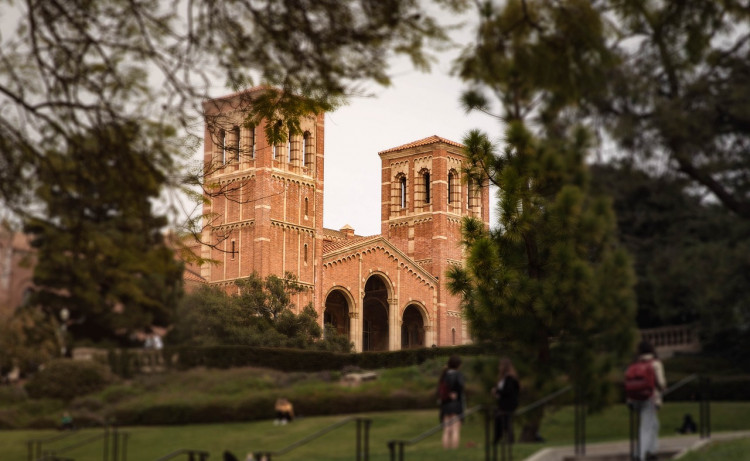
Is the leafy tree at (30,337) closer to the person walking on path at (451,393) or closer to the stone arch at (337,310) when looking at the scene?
the person walking on path at (451,393)

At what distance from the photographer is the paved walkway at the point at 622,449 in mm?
11289

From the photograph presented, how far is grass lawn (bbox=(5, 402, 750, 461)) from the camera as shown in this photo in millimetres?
10398

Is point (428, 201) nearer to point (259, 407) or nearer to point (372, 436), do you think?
point (372, 436)

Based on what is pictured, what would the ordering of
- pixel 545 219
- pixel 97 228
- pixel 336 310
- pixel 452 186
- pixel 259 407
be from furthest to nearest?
1. pixel 452 186
2. pixel 336 310
3. pixel 545 219
4. pixel 259 407
5. pixel 97 228

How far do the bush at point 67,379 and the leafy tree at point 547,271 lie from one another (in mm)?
4534

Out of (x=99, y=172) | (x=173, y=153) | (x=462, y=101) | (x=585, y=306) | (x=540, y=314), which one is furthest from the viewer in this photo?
(x=540, y=314)

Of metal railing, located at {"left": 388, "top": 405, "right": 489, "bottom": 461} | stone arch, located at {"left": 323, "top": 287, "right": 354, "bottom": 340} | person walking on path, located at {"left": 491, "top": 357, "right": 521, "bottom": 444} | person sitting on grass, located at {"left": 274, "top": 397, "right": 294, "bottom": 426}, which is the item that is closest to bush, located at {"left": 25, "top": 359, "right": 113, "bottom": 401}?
person sitting on grass, located at {"left": 274, "top": 397, "right": 294, "bottom": 426}

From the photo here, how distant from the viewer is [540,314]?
13.2m

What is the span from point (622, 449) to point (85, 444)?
5485 mm

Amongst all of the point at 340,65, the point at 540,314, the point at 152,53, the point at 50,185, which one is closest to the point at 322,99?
the point at 340,65

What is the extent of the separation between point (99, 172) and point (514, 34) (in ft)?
12.2

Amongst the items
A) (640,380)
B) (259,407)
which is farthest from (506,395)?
(259,407)

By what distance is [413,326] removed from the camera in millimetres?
70125

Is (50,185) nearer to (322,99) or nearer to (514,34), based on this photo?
(322,99)
